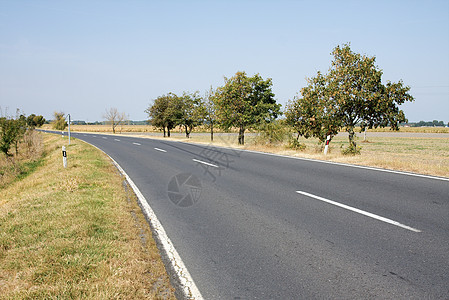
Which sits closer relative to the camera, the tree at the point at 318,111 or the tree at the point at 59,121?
the tree at the point at 318,111

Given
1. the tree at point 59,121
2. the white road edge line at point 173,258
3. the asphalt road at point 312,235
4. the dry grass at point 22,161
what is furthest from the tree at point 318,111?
the tree at point 59,121

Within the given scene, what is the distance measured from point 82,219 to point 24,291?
7.71 ft

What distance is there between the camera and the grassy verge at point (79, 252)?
311 centimetres

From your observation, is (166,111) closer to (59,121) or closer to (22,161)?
(22,161)

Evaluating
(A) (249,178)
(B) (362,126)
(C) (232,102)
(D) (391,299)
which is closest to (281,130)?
(B) (362,126)

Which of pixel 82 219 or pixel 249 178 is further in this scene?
pixel 249 178

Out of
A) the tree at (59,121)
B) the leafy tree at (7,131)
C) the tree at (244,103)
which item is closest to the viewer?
the leafy tree at (7,131)

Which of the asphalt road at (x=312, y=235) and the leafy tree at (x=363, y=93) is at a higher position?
the leafy tree at (x=363, y=93)

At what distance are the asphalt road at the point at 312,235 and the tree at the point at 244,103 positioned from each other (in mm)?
16417

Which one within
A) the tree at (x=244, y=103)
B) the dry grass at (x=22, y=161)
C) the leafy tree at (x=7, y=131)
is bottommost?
the dry grass at (x=22, y=161)

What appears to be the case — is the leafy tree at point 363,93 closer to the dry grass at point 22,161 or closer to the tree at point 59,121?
the dry grass at point 22,161

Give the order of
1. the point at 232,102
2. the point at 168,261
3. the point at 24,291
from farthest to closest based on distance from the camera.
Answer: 1. the point at 232,102
2. the point at 168,261
3. the point at 24,291

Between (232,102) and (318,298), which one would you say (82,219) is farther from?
(232,102)

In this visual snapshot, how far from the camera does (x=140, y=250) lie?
13.5 feet
